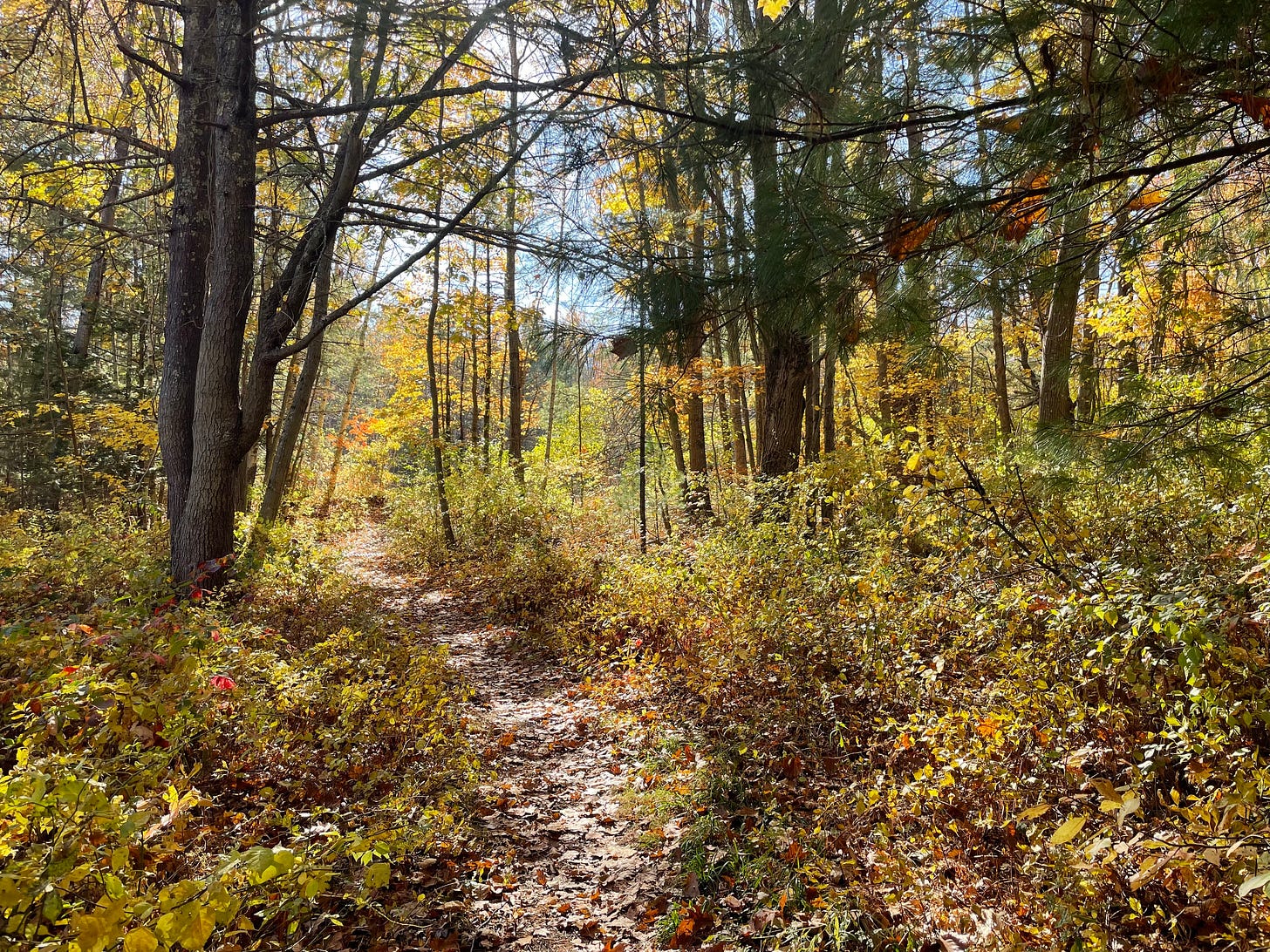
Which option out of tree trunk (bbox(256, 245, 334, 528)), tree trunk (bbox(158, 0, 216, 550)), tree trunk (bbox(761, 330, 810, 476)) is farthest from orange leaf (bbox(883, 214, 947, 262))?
tree trunk (bbox(256, 245, 334, 528))

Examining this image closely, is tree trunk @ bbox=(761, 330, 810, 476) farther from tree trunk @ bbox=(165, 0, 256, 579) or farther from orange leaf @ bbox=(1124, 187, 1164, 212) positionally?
tree trunk @ bbox=(165, 0, 256, 579)

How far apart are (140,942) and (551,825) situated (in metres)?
2.66

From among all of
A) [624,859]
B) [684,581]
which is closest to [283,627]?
[684,581]

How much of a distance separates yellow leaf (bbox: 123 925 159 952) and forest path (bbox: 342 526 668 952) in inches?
69.6

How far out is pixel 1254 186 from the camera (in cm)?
300

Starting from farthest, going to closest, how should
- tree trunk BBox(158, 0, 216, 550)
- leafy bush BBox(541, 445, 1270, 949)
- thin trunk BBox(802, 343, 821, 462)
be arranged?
1. thin trunk BBox(802, 343, 821, 462)
2. tree trunk BBox(158, 0, 216, 550)
3. leafy bush BBox(541, 445, 1270, 949)

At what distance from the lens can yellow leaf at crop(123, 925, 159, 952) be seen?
1.44m

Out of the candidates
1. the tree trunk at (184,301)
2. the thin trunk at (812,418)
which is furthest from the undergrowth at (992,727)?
the thin trunk at (812,418)

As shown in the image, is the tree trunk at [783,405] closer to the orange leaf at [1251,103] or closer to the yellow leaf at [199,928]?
the orange leaf at [1251,103]

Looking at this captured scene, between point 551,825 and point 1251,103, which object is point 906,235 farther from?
point 551,825

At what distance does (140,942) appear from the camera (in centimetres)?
144

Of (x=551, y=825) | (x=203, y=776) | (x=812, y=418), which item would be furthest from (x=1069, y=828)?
(x=812, y=418)

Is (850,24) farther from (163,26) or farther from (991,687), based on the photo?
(163,26)

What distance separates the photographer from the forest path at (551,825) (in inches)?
117
